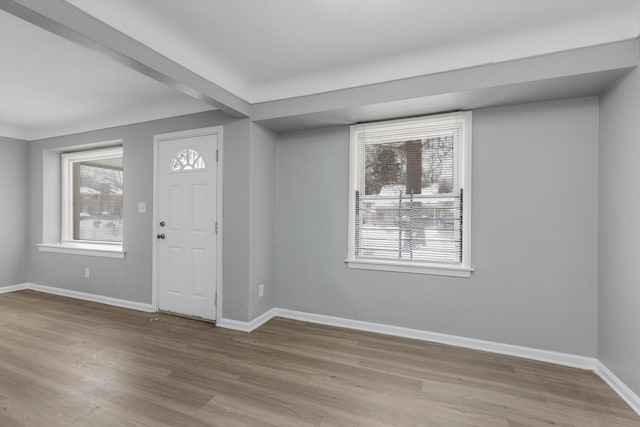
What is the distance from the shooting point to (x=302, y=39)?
229cm

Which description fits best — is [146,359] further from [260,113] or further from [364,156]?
[364,156]

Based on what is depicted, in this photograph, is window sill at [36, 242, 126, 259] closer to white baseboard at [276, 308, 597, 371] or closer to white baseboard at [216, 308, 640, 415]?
white baseboard at [216, 308, 640, 415]

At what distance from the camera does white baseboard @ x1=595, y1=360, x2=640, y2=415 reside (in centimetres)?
193

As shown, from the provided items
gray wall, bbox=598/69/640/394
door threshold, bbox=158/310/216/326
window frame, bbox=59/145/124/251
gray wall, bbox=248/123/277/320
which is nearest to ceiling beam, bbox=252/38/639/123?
gray wall, bbox=598/69/640/394

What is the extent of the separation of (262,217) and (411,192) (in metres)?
1.62

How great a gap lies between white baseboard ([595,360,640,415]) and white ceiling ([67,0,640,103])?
2343 mm

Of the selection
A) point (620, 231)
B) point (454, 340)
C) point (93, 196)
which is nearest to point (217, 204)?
point (93, 196)

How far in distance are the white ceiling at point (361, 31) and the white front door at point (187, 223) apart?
1.06 meters

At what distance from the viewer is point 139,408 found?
1899mm

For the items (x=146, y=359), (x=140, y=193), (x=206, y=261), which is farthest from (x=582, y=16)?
(x=140, y=193)

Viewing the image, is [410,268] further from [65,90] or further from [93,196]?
[93,196]

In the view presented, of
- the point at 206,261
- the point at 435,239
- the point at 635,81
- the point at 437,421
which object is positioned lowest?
Result: the point at 437,421

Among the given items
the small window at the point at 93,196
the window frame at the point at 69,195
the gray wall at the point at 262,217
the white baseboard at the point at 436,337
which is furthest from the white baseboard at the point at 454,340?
the window frame at the point at 69,195

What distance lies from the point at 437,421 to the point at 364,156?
92.3 inches
